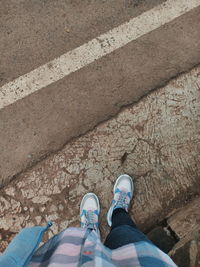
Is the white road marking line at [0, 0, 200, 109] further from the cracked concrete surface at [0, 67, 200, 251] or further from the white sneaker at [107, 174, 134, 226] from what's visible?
the white sneaker at [107, 174, 134, 226]

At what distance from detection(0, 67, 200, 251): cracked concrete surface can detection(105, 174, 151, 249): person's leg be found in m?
0.10

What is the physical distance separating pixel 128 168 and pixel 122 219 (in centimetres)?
49

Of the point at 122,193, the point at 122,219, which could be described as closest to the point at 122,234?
Answer: the point at 122,219

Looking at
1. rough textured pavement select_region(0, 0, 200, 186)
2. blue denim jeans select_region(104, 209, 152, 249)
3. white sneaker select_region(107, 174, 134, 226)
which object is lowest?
blue denim jeans select_region(104, 209, 152, 249)

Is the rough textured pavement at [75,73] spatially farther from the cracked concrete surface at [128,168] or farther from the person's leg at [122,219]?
the person's leg at [122,219]

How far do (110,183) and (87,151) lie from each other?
0.34 m

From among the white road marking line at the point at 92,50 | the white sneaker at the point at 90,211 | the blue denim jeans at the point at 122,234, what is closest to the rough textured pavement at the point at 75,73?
the white road marking line at the point at 92,50

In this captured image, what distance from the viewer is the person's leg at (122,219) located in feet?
5.27

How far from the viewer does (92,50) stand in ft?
8.65

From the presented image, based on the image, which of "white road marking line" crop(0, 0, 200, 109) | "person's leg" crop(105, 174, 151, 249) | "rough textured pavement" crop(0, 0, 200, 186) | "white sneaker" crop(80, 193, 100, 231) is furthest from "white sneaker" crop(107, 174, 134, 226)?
"white road marking line" crop(0, 0, 200, 109)

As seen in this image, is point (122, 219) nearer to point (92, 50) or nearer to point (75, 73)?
point (75, 73)

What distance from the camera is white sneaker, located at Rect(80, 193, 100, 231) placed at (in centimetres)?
221

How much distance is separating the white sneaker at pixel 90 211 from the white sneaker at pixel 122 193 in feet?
0.36

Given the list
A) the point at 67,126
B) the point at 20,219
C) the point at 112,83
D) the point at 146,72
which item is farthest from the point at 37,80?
the point at 20,219
